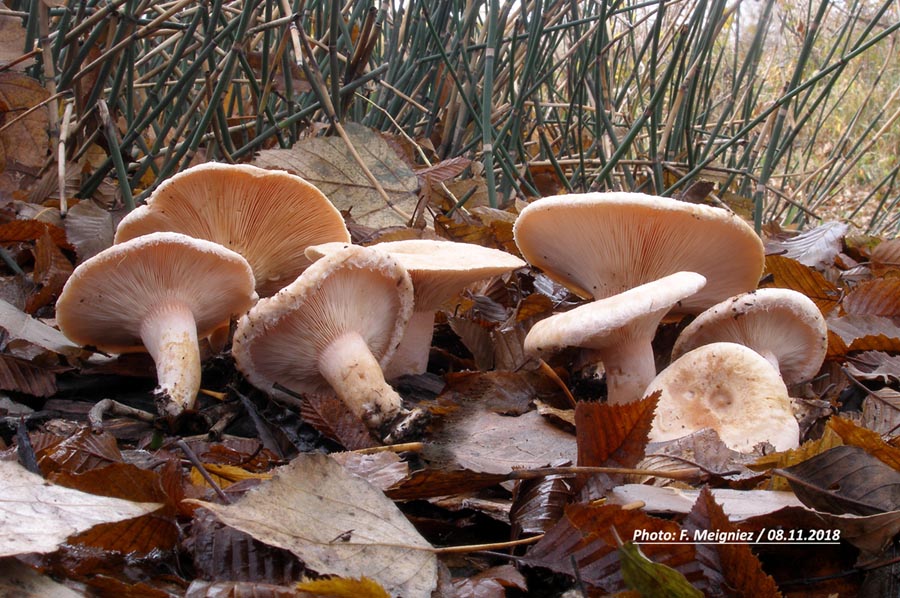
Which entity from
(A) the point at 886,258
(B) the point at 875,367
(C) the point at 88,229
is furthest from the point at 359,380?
(A) the point at 886,258

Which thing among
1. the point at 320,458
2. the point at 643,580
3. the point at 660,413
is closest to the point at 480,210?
the point at 660,413

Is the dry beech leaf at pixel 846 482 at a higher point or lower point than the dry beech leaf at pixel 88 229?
higher

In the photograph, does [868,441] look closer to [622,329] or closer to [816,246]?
[622,329]

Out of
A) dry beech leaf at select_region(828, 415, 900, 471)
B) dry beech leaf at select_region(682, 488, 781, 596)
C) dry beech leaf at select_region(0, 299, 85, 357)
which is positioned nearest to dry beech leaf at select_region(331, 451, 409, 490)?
dry beech leaf at select_region(682, 488, 781, 596)

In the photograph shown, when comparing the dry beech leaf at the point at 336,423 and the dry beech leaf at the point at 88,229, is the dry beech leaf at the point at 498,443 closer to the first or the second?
the dry beech leaf at the point at 336,423

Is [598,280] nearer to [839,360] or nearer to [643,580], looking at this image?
[839,360]

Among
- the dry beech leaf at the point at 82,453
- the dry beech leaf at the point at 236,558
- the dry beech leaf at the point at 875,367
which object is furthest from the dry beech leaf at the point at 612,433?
the dry beech leaf at the point at 875,367
